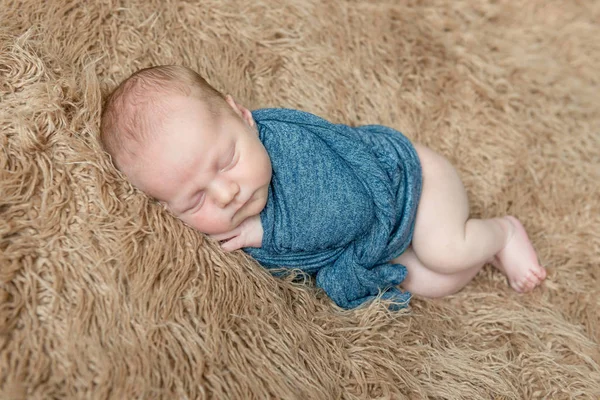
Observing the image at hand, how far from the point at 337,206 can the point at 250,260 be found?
0.70 feet

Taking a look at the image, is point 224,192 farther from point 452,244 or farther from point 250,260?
point 452,244

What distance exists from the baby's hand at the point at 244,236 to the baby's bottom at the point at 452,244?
40 cm

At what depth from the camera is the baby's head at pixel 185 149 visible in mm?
1048

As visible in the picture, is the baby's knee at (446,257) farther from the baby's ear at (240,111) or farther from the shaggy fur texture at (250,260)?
the baby's ear at (240,111)

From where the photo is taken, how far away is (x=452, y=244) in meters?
1.32

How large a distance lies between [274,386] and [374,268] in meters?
0.44

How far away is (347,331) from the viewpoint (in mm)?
1133

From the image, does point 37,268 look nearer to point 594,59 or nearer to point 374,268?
point 374,268

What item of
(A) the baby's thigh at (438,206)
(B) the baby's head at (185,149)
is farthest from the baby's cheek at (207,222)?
(A) the baby's thigh at (438,206)

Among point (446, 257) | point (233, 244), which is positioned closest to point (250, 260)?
point (233, 244)

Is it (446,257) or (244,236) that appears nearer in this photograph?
(244,236)

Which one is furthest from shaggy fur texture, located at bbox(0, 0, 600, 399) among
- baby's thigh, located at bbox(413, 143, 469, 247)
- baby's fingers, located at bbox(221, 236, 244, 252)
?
baby's thigh, located at bbox(413, 143, 469, 247)

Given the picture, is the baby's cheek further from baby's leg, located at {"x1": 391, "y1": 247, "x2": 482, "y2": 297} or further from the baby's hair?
baby's leg, located at {"x1": 391, "y1": 247, "x2": 482, "y2": 297}

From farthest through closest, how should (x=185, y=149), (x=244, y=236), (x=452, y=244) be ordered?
(x=452, y=244), (x=244, y=236), (x=185, y=149)
